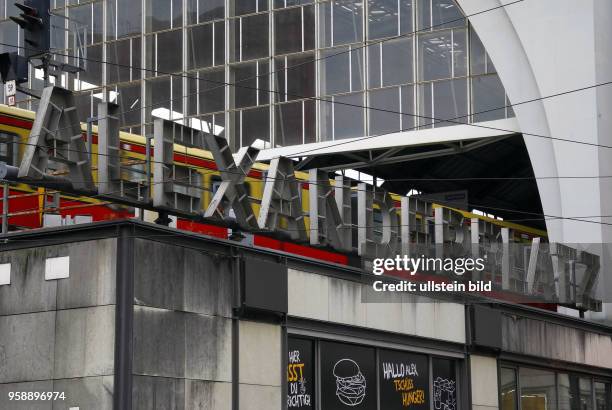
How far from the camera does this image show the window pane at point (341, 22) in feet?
148

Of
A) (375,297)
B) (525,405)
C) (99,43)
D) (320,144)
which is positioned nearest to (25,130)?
(375,297)

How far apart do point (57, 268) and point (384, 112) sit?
2798cm

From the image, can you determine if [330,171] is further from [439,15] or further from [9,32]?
[9,32]

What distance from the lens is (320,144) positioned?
44.9 m

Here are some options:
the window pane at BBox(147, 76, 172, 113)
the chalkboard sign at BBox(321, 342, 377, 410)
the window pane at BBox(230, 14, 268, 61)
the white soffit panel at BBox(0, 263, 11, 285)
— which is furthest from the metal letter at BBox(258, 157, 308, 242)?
the window pane at BBox(147, 76, 172, 113)

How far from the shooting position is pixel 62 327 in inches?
663

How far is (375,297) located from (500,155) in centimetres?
2735

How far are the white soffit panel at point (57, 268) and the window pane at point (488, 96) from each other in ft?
90.5

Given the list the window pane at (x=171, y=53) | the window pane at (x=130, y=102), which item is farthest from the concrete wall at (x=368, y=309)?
the window pane at (x=130, y=102)

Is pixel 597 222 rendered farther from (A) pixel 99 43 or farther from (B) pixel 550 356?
(A) pixel 99 43

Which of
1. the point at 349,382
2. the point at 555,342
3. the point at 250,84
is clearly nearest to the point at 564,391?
the point at 555,342

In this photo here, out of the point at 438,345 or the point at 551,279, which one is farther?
the point at 551,279

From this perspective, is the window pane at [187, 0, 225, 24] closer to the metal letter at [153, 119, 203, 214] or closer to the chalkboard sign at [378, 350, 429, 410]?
the metal letter at [153, 119, 203, 214]

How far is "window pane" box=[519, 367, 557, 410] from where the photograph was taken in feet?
83.9
